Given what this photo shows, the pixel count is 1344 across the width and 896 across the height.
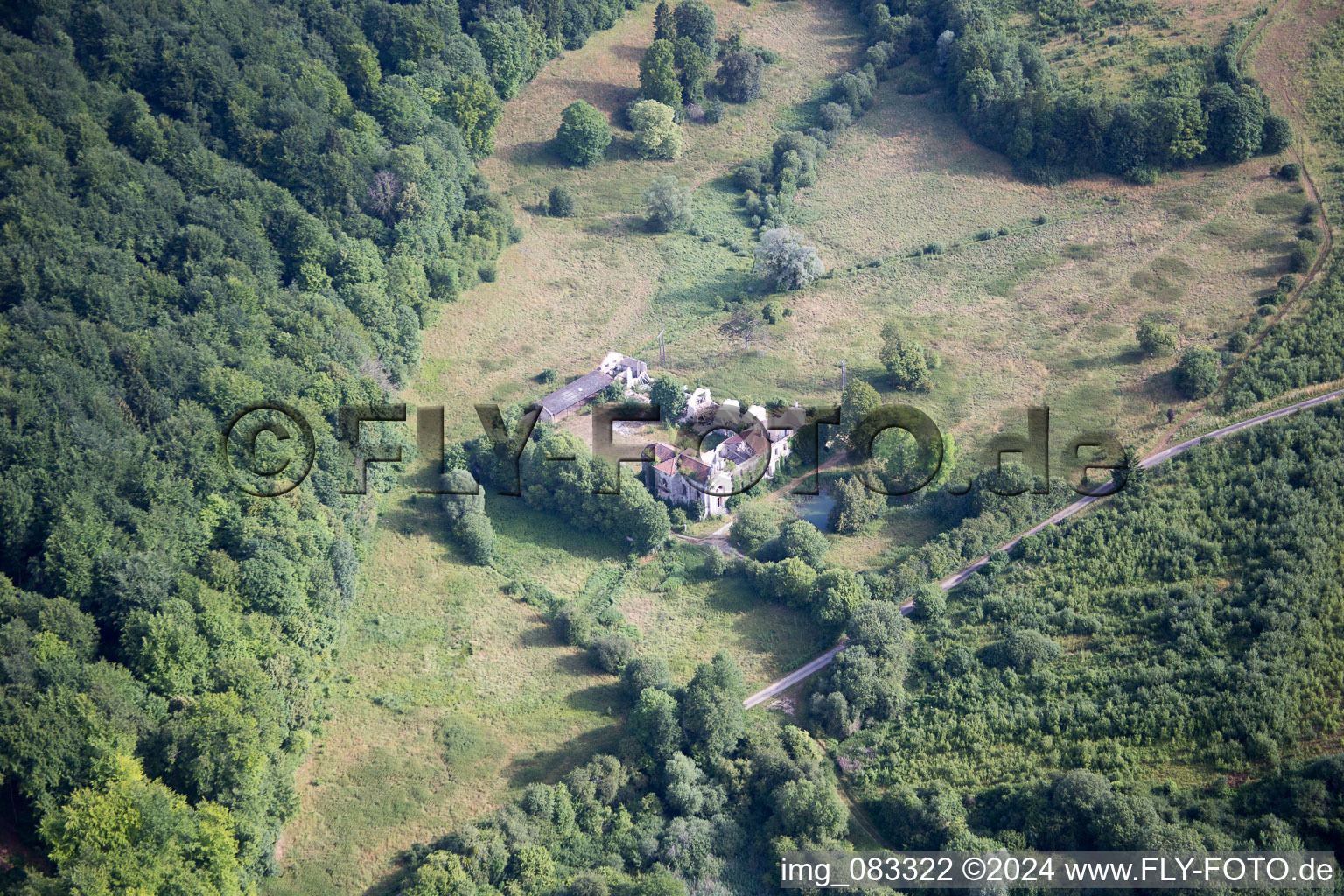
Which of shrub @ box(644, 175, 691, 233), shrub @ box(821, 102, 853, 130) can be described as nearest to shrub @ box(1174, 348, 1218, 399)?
shrub @ box(644, 175, 691, 233)

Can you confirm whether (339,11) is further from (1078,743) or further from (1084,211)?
(1078,743)

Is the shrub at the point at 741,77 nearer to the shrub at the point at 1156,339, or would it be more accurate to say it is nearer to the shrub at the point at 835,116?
the shrub at the point at 835,116

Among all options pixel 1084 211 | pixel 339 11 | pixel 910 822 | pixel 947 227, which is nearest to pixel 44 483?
pixel 910 822

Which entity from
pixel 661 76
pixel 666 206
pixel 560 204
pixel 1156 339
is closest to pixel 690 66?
pixel 661 76

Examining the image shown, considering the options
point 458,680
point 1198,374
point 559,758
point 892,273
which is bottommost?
point 559,758

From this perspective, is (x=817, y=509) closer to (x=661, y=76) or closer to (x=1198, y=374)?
(x=1198, y=374)

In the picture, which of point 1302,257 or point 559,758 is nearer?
point 559,758
